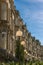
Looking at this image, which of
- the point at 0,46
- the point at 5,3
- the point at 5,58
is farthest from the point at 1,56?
the point at 5,3

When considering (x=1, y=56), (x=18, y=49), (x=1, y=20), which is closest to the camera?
(x=1, y=56)

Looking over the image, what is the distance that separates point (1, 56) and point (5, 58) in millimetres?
1475

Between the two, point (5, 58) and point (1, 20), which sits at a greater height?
point (1, 20)

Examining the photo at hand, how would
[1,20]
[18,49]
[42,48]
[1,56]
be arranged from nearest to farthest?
[1,56]
[1,20]
[18,49]
[42,48]

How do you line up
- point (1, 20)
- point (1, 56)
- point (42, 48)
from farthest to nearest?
point (42, 48) < point (1, 20) < point (1, 56)

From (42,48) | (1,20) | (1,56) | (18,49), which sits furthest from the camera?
(42,48)

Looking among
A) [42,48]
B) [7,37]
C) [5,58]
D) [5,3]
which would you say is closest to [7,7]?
[5,3]

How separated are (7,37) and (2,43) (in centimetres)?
156

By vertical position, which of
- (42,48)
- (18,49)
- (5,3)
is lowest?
(42,48)

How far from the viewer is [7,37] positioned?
44.7 metres

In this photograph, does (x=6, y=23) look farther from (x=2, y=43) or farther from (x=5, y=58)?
(x=5, y=58)

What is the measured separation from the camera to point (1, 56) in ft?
116

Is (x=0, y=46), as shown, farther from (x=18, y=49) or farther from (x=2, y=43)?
(x=18, y=49)

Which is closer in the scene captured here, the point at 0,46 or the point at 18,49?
the point at 0,46
